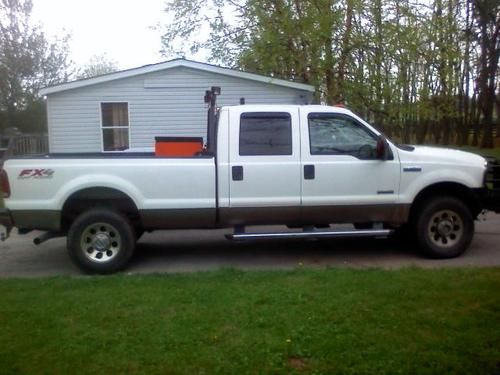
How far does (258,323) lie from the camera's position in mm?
4621

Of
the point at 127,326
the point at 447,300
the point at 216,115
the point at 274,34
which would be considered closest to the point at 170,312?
the point at 127,326

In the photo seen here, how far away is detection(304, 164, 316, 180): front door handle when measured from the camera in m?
6.99

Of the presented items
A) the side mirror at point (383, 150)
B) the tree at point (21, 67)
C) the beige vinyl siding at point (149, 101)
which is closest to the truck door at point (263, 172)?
the side mirror at point (383, 150)

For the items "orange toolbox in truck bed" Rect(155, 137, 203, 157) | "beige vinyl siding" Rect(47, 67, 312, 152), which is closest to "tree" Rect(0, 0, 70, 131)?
"beige vinyl siding" Rect(47, 67, 312, 152)

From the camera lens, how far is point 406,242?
8.23m

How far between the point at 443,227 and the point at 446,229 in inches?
1.9

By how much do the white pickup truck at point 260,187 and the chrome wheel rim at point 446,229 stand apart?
1 centimetres

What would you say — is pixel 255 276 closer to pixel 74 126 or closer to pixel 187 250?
pixel 187 250

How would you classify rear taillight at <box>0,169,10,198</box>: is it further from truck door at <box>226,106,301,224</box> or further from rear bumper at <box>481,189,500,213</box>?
rear bumper at <box>481,189,500,213</box>

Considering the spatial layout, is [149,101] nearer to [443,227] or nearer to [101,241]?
[101,241]

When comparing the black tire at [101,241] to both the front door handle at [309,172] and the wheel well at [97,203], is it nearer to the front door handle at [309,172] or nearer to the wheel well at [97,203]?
the wheel well at [97,203]

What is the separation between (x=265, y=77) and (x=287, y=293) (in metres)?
11.0

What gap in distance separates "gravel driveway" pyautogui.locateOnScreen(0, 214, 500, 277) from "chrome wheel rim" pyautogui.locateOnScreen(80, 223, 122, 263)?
371 millimetres

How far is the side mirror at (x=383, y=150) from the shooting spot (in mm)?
7043
